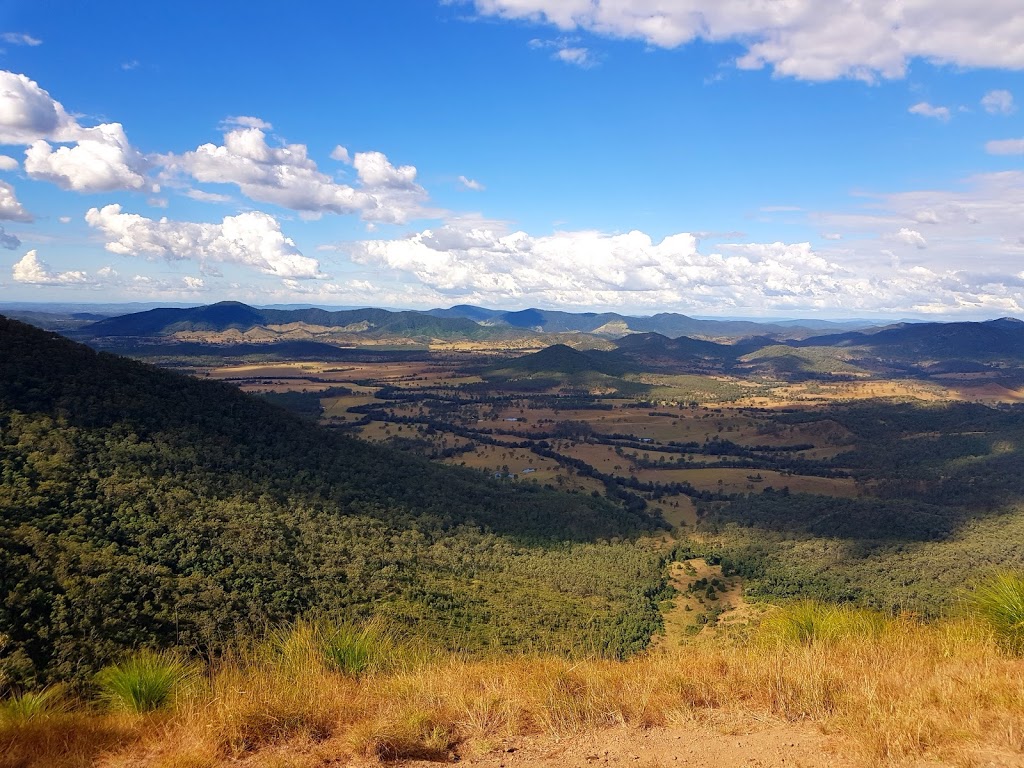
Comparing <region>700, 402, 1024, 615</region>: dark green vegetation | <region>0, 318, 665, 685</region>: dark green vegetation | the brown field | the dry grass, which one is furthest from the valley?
the brown field

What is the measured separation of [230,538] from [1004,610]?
32401 millimetres

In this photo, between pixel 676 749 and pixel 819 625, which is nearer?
pixel 676 749

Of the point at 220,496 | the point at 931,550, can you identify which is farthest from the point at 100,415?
the point at 931,550

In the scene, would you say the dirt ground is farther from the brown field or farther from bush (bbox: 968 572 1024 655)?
the brown field

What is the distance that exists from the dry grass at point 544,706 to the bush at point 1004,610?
38cm

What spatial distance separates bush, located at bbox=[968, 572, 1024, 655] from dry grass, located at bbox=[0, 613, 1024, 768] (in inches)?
14.9

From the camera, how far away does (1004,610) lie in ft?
33.3

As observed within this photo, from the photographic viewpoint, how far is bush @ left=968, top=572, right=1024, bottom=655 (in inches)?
384

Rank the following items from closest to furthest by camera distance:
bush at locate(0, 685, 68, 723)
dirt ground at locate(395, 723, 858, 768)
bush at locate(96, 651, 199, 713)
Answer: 1. dirt ground at locate(395, 723, 858, 768)
2. bush at locate(0, 685, 68, 723)
3. bush at locate(96, 651, 199, 713)

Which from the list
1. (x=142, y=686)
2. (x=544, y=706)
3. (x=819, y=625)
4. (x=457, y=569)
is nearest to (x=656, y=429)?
(x=457, y=569)

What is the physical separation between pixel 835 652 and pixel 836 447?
123 meters

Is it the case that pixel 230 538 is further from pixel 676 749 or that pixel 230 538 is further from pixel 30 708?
pixel 676 749

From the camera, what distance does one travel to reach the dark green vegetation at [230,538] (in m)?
20.6

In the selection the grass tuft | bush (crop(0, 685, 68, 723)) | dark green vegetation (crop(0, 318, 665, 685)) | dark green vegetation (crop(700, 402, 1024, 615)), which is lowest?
dark green vegetation (crop(700, 402, 1024, 615))
